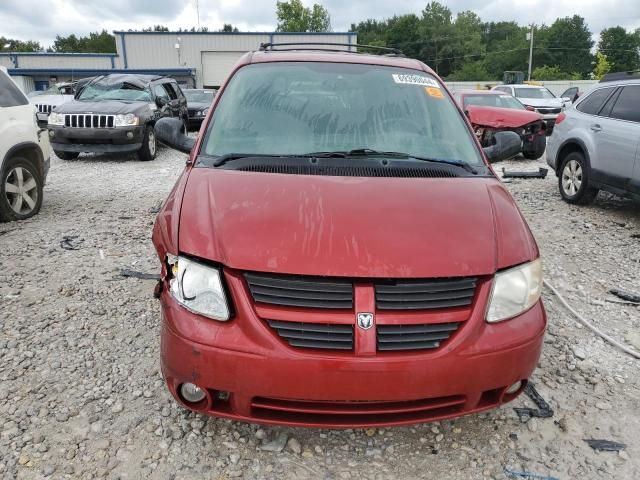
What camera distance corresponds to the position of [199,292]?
2.17 metres

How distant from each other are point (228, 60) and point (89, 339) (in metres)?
40.9

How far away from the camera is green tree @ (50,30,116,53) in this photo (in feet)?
297

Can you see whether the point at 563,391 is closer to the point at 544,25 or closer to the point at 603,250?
the point at 603,250

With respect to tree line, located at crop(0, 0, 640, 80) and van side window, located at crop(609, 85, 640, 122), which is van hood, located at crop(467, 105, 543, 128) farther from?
tree line, located at crop(0, 0, 640, 80)

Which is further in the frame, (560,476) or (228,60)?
(228,60)

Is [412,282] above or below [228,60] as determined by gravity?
below

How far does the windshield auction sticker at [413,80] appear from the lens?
3521mm

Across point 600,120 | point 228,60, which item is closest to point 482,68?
point 228,60

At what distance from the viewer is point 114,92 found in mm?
11156

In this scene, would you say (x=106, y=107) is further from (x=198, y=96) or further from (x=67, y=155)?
(x=198, y=96)

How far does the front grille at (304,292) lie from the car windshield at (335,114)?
1074mm

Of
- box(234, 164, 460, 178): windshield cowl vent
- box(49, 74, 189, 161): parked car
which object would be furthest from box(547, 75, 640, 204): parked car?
box(49, 74, 189, 161): parked car

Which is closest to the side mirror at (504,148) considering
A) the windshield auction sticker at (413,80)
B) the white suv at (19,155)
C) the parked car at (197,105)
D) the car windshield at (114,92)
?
the windshield auction sticker at (413,80)

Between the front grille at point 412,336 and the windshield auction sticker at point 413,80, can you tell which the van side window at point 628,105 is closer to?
the windshield auction sticker at point 413,80
